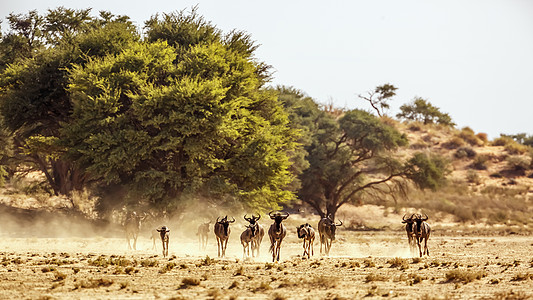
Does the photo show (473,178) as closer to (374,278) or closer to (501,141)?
(501,141)

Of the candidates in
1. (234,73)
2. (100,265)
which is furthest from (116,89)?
(100,265)

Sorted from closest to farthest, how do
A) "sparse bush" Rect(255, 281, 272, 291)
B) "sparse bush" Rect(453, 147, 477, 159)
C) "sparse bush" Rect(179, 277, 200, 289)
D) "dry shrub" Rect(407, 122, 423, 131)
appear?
"sparse bush" Rect(255, 281, 272, 291) → "sparse bush" Rect(179, 277, 200, 289) → "sparse bush" Rect(453, 147, 477, 159) → "dry shrub" Rect(407, 122, 423, 131)

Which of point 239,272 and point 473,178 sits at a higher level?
point 473,178

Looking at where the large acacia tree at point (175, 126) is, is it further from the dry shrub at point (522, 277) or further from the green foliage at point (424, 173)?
the dry shrub at point (522, 277)

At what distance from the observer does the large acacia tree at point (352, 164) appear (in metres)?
60.0

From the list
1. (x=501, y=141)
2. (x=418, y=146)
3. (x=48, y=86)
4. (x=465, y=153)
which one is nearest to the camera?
(x=48, y=86)

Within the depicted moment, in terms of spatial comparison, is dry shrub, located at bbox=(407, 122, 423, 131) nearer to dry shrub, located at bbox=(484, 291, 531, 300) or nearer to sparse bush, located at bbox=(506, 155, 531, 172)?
sparse bush, located at bbox=(506, 155, 531, 172)

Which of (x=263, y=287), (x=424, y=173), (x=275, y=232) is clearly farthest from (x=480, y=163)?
(x=263, y=287)

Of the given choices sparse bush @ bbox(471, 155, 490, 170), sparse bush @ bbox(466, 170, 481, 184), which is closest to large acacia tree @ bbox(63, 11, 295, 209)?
sparse bush @ bbox(466, 170, 481, 184)

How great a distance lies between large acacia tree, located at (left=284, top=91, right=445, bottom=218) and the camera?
2363 inches

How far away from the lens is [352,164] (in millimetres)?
62500

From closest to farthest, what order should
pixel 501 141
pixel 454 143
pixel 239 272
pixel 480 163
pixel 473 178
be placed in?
pixel 239 272, pixel 473 178, pixel 480 163, pixel 454 143, pixel 501 141

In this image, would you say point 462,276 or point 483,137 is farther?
point 483,137

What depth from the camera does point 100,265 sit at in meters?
23.5
